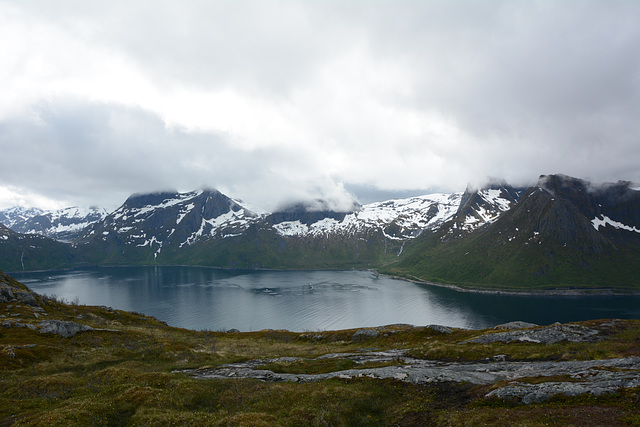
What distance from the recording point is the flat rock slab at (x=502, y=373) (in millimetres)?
23750

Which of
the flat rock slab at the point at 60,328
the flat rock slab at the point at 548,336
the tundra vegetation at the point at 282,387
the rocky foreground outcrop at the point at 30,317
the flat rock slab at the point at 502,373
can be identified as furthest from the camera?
the rocky foreground outcrop at the point at 30,317

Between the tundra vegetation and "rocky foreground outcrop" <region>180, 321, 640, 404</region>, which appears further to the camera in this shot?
"rocky foreground outcrop" <region>180, 321, 640, 404</region>

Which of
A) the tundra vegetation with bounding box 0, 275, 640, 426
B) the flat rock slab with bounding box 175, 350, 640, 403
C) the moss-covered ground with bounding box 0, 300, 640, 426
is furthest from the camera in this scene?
the flat rock slab with bounding box 175, 350, 640, 403

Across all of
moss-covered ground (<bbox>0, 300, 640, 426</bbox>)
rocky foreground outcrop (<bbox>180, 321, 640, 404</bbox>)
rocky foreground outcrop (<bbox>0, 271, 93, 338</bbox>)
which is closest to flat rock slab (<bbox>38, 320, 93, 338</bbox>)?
rocky foreground outcrop (<bbox>0, 271, 93, 338</bbox>)

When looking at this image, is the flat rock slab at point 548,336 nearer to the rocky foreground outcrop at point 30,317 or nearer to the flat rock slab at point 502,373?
the flat rock slab at point 502,373

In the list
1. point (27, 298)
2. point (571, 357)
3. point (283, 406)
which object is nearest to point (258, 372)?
point (283, 406)

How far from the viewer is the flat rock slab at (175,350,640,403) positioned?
77.9ft

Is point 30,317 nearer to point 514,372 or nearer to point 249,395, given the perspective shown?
point 249,395

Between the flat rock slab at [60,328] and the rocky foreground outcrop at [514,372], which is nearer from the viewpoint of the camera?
the rocky foreground outcrop at [514,372]

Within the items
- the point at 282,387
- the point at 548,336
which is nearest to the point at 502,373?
the point at 282,387

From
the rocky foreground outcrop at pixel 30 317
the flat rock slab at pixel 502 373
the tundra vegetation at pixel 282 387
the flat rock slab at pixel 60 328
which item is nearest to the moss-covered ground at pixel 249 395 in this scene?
the tundra vegetation at pixel 282 387

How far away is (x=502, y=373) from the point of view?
33.1 m

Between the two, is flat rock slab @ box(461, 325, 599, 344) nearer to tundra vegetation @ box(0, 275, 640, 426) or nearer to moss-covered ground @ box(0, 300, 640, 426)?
tundra vegetation @ box(0, 275, 640, 426)

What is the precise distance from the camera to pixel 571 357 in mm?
37281
